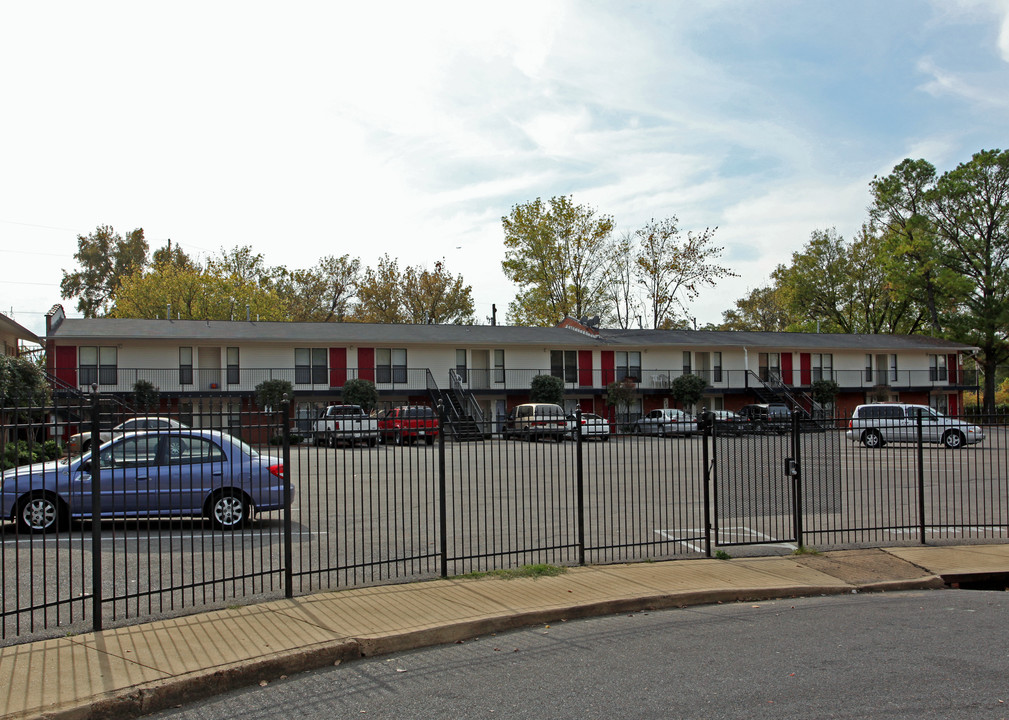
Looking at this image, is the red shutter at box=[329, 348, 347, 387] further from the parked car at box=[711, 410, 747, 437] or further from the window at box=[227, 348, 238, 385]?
the parked car at box=[711, 410, 747, 437]

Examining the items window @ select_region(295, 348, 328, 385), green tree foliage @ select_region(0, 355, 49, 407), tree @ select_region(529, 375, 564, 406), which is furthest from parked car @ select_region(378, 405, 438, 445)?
tree @ select_region(529, 375, 564, 406)

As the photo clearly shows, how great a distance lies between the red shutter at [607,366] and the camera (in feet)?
161

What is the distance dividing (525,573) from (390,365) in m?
36.4

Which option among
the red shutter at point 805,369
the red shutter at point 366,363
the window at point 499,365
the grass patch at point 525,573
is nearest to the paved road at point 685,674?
the grass patch at point 525,573

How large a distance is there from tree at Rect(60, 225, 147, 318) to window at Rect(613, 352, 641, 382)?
49.0m

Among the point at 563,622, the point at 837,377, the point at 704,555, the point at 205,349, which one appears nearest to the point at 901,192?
the point at 837,377

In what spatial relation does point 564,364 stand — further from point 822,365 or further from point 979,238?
point 979,238

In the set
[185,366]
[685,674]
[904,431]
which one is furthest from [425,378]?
[685,674]

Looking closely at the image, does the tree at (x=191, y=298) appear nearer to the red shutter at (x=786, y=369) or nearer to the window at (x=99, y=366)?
the window at (x=99, y=366)

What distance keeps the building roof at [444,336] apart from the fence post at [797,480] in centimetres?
3468

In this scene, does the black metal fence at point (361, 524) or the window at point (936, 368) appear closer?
the black metal fence at point (361, 524)

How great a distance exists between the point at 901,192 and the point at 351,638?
58243 millimetres

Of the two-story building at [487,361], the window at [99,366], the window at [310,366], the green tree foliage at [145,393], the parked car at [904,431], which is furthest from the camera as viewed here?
the window at [310,366]

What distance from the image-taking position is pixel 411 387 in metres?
44.8
